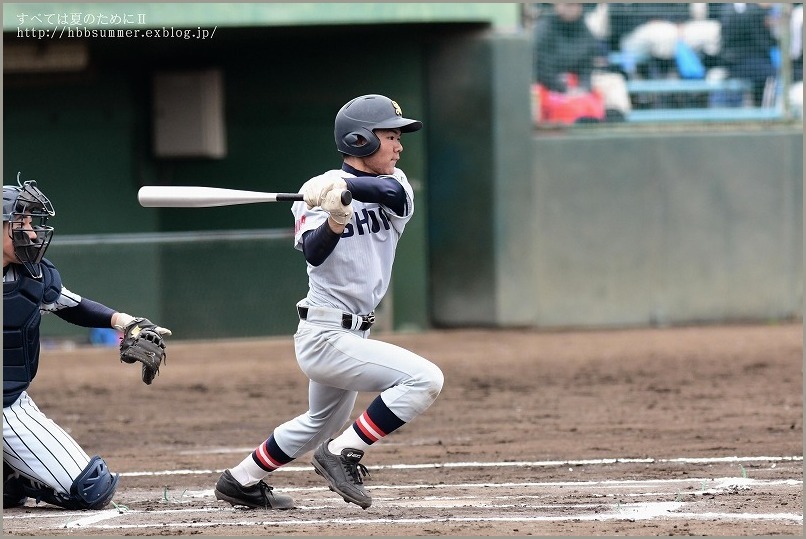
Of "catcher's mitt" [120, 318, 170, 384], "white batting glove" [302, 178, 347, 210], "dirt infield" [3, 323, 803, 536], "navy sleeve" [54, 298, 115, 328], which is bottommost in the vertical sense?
"dirt infield" [3, 323, 803, 536]

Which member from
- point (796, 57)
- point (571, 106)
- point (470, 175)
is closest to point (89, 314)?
point (470, 175)

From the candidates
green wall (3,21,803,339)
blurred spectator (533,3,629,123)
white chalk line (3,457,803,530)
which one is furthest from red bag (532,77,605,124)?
white chalk line (3,457,803,530)

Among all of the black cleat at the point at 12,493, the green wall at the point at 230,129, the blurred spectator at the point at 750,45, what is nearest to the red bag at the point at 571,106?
the green wall at the point at 230,129

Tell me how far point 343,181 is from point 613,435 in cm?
338

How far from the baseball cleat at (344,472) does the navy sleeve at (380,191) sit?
97 cm

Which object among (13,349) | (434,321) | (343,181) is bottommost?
(434,321)

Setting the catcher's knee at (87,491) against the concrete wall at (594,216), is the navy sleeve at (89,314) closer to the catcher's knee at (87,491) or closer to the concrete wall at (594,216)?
the catcher's knee at (87,491)

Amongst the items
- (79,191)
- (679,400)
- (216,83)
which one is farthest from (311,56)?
(679,400)

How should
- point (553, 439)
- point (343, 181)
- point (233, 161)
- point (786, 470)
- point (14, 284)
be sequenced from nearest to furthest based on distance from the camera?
point (343, 181), point (14, 284), point (786, 470), point (553, 439), point (233, 161)

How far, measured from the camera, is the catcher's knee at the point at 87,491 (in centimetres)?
557

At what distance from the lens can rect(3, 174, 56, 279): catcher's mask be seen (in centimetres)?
544

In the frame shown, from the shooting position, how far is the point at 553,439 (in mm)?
7641

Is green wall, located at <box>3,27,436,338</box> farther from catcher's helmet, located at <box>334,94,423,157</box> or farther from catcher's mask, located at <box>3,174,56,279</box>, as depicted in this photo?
catcher's helmet, located at <box>334,94,423,157</box>

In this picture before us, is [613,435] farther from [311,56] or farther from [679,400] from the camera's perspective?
[311,56]
